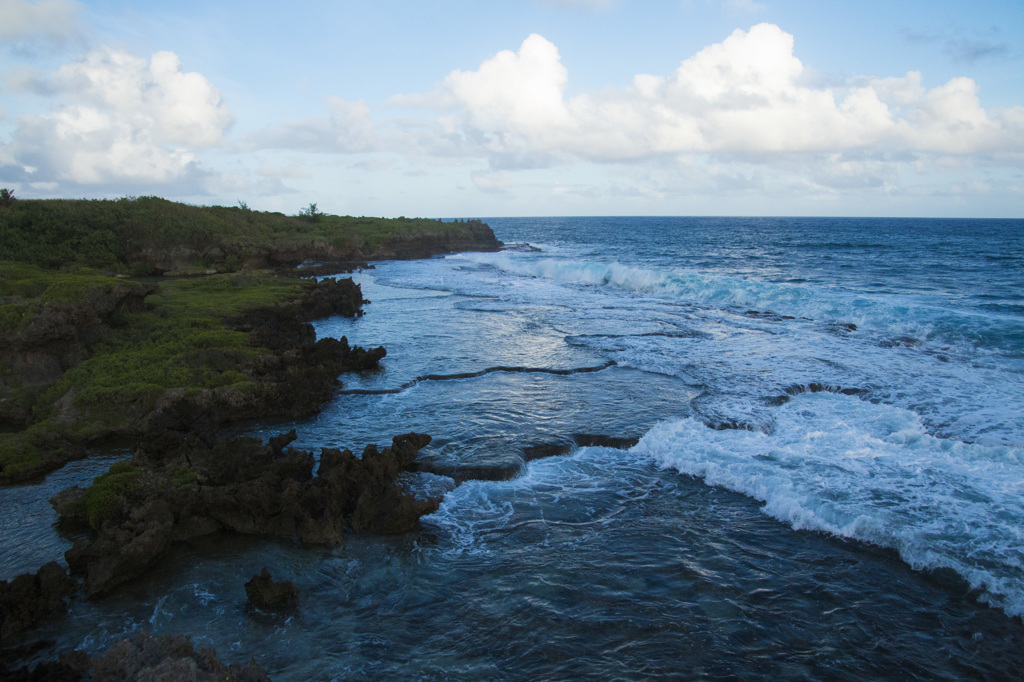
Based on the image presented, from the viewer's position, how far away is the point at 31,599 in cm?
591

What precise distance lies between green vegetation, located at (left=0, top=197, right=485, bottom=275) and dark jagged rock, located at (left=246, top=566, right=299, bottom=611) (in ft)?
73.9

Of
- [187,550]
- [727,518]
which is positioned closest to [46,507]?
[187,550]

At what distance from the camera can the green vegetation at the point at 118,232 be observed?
83.4ft

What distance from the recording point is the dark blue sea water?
5.61 m

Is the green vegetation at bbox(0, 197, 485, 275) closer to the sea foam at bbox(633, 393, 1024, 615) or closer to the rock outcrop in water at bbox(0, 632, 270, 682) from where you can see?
the rock outcrop in water at bbox(0, 632, 270, 682)

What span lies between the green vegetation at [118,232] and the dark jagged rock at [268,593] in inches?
887

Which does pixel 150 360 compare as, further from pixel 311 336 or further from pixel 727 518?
pixel 727 518

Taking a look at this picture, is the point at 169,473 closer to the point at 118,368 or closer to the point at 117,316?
the point at 118,368

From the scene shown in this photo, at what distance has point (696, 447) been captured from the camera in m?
10.3

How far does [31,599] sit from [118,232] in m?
28.9

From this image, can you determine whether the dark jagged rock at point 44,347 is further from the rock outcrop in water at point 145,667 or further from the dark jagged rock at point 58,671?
the rock outcrop in water at point 145,667

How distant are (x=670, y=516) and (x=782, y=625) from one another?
2.34 metres

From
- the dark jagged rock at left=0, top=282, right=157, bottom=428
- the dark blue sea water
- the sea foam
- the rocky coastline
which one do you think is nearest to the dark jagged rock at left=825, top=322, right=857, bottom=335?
the dark blue sea water

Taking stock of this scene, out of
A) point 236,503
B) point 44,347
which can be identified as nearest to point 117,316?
point 44,347
